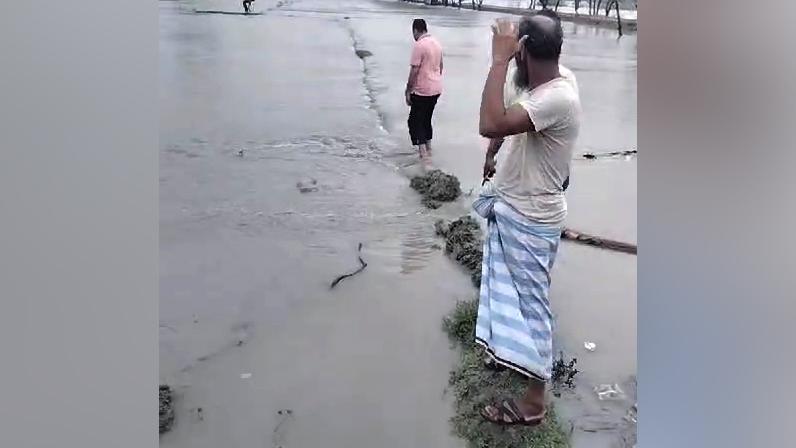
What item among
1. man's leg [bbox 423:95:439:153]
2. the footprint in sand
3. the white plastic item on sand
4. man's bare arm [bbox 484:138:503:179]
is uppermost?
man's leg [bbox 423:95:439:153]

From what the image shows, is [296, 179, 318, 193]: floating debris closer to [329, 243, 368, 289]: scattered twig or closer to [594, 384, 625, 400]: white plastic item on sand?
[329, 243, 368, 289]: scattered twig

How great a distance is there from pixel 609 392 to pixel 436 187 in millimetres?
884

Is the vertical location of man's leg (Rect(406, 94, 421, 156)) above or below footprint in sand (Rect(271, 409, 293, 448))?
above

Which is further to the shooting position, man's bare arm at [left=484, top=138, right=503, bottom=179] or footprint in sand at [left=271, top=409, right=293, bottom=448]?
man's bare arm at [left=484, top=138, right=503, bottom=179]

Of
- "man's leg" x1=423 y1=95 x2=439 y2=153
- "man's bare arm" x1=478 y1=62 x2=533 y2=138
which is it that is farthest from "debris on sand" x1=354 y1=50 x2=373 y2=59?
"man's bare arm" x1=478 y1=62 x2=533 y2=138

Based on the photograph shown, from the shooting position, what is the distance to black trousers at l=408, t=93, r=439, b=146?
91.1 inches

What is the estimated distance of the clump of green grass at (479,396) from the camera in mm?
2219

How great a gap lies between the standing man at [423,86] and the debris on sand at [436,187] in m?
0.08

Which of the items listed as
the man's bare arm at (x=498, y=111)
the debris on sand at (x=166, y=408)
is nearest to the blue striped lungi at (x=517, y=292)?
the man's bare arm at (x=498, y=111)

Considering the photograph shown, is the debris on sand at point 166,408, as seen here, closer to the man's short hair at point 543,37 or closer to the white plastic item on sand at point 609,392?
the white plastic item on sand at point 609,392

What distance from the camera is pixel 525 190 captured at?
229 centimetres
